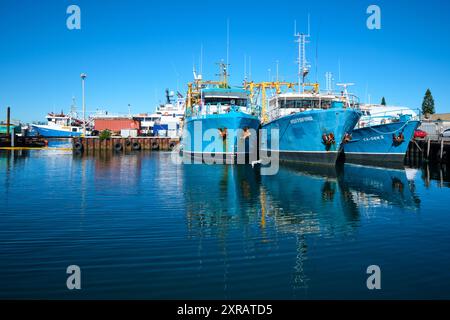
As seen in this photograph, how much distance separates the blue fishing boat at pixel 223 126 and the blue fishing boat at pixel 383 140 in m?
9.43

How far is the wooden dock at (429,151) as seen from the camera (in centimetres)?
3534

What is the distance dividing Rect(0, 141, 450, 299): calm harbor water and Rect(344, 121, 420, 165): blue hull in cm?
1364

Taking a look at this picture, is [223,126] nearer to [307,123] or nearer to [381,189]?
[307,123]

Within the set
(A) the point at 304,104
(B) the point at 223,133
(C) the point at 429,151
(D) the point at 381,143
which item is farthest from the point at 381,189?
(C) the point at 429,151

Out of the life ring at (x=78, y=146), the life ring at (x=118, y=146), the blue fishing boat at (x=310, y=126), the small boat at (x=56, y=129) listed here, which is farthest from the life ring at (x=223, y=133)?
the small boat at (x=56, y=129)

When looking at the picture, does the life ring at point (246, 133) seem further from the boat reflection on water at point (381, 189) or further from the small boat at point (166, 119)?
the small boat at point (166, 119)

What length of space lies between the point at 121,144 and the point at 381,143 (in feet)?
129

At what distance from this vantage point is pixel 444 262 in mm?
8781

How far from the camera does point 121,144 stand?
197ft

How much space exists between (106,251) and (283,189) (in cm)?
1192

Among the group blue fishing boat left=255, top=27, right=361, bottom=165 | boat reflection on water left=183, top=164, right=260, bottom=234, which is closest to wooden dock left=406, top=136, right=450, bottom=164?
blue fishing boat left=255, top=27, right=361, bottom=165
